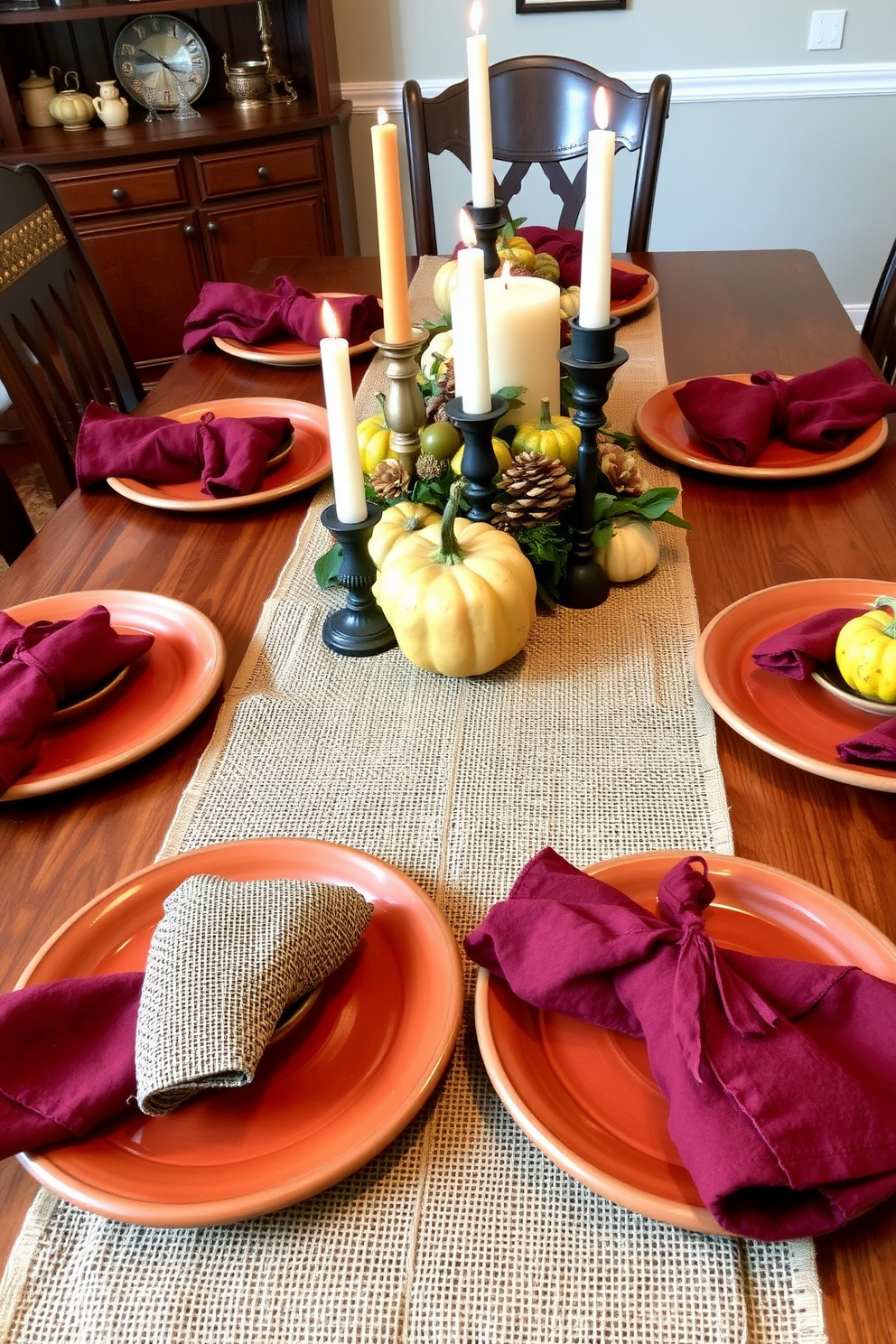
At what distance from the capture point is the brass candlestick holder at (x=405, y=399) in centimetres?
92

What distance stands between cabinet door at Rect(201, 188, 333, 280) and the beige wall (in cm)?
37

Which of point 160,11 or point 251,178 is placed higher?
point 160,11

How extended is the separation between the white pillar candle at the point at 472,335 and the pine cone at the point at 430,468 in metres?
0.08

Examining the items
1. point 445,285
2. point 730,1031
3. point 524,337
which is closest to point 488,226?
point 445,285

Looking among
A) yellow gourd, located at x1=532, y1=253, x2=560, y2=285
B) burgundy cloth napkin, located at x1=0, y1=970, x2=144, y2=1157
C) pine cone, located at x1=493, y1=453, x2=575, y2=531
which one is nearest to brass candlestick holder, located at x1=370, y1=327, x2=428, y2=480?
pine cone, located at x1=493, y1=453, x2=575, y2=531

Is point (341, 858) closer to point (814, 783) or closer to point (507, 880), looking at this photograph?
point (507, 880)

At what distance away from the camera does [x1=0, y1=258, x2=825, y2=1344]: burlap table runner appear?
1.46ft

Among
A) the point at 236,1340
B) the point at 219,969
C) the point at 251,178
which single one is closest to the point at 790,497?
the point at 219,969

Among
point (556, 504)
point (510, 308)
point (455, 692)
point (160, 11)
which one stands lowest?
point (455, 692)

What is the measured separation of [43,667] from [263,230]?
95.1 inches

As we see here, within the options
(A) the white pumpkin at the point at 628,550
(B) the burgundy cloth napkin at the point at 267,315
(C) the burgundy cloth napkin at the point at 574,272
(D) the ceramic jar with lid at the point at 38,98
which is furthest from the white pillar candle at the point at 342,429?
(D) the ceramic jar with lid at the point at 38,98

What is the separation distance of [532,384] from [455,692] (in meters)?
0.32

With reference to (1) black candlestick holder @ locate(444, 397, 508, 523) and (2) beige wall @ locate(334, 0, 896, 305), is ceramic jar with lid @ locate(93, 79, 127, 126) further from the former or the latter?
(1) black candlestick holder @ locate(444, 397, 508, 523)

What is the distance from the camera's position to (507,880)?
0.65 m
